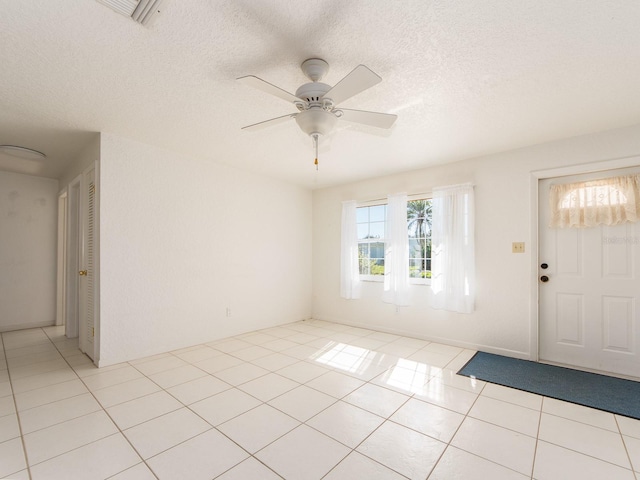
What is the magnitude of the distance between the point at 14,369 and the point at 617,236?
21.4 feet

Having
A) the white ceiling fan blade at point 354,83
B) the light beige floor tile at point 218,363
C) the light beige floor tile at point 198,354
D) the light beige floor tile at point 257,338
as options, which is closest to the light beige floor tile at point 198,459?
the light beige floor tile at point 218,363

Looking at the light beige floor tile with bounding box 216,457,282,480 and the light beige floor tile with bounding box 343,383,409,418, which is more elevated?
the light beige floor tile with bounding box 216,457,282,480

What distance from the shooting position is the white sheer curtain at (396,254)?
14.3 feet

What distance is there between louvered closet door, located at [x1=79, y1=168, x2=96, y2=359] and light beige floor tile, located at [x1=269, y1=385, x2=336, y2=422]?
2414 millimetres

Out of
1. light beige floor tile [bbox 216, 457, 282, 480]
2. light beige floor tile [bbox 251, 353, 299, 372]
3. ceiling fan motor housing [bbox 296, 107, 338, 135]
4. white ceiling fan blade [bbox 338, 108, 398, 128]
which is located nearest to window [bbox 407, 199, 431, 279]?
light beige floor tile [bbox 251, 353, 299, 372]

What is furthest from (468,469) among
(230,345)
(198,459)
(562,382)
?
(230,345)

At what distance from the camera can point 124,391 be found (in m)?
2.60

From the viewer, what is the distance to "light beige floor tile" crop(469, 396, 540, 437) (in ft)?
6.93

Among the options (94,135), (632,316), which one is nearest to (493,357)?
(632,316)

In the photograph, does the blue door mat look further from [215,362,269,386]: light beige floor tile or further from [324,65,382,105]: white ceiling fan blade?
[324,65,382,105]: white ceiling fan blade

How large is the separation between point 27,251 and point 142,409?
4430 mm

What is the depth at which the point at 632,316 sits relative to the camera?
9.69 ft

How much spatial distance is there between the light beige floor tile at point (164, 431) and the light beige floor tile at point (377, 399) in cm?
119

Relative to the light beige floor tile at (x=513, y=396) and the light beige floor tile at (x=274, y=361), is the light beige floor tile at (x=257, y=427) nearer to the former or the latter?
the light beige floor tile at (x=274, y=361)
